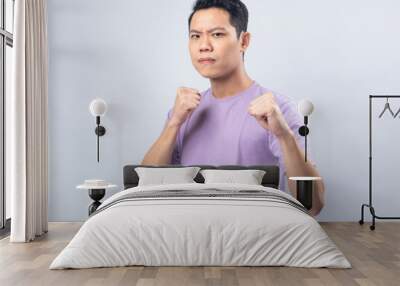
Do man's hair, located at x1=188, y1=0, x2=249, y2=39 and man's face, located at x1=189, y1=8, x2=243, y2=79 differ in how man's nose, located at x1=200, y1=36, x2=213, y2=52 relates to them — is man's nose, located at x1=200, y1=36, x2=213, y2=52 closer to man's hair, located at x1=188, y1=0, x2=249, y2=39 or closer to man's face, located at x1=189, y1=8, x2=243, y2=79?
man's face, located at x1=189, y1=8, x2=243, y2=79

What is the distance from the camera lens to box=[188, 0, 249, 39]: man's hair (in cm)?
750

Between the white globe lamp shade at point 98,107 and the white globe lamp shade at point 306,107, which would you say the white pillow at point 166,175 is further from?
the white globe lamp shade at point 306,107

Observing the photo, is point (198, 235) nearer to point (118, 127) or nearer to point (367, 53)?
point (118, 127)

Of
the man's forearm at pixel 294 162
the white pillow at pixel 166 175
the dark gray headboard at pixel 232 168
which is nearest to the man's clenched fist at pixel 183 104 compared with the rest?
the dark gray headboard at pixel 232 168

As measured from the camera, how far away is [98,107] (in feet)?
24.1

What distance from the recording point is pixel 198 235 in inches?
186

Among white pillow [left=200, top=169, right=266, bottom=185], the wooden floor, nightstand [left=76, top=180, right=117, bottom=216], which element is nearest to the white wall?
nightstand [left=76, top=180, right=117, bottom=216]

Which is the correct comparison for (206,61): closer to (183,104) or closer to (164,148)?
(183,104)

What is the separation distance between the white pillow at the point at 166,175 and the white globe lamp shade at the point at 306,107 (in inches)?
59.0

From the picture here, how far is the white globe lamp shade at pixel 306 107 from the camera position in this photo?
7.30 meters

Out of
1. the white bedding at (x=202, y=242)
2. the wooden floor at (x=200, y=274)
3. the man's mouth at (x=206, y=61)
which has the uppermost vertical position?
the man's mouth at (x=206, y=61)

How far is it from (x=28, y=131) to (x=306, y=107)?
3232mm

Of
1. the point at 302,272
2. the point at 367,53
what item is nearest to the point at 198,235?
the point at 302,272

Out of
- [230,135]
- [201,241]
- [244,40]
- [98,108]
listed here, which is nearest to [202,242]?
[201,241]
